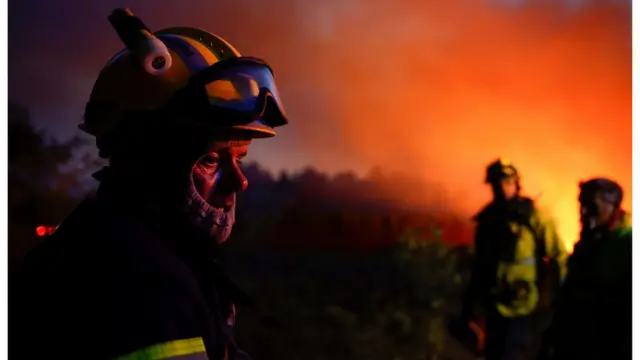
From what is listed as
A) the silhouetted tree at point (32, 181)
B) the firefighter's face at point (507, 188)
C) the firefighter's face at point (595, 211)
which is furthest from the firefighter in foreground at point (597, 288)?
the silhouetted tree at point (32, 181)

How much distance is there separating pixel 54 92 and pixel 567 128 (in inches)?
42.3

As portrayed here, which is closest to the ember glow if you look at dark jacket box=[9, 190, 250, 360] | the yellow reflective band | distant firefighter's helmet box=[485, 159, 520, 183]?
distant firefighter's helmet box=[485, 159, 520, 183]

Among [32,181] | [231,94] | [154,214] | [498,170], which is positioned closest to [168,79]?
[231,94]

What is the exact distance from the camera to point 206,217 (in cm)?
133

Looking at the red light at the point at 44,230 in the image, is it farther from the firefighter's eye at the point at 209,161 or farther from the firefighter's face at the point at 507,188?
the firefighter's face at the point at 507,188

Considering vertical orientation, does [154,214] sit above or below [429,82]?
below

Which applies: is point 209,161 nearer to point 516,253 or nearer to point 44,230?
point 44,230

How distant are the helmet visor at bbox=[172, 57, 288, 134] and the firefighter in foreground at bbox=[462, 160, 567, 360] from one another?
50 centimetres

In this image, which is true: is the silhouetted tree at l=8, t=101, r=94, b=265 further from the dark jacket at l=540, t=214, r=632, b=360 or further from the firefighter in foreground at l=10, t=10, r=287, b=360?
the dark jacket at l=540, t=214, r=632, b=360

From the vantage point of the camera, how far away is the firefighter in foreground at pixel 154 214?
3.94ft

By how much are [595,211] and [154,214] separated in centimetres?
92

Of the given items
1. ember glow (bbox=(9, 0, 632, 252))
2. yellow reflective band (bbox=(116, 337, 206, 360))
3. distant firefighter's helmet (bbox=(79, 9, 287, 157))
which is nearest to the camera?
yellow reflective band (bbox=(116, 337, 206, 360))

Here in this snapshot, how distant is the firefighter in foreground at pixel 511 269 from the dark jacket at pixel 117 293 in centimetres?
54

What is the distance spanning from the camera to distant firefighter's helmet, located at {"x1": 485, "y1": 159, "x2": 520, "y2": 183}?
1443 mm
